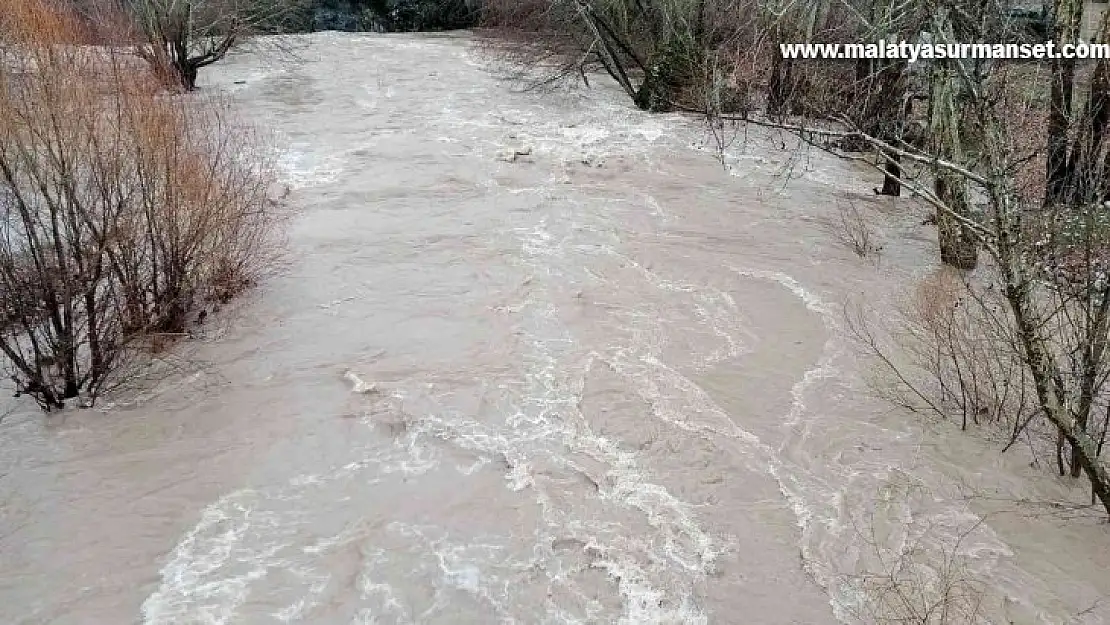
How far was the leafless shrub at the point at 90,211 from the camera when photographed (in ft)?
22.2

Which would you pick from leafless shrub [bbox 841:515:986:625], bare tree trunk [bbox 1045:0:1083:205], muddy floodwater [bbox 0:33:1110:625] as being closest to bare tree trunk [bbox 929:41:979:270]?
muddy floodwater [bbox 0:33:1110:625]

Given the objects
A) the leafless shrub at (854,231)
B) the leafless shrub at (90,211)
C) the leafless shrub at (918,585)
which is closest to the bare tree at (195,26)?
the leafless shrub at (90,211)

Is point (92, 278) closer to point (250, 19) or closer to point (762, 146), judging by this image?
point (762, 146)

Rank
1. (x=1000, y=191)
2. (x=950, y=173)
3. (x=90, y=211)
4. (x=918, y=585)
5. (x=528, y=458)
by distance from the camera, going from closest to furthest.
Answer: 1. (x=1000, y=191)
2. (x=918, y=585)
3. (x=950, y=173)
4. (x=528, y=458)
5. (x=90, y=211)

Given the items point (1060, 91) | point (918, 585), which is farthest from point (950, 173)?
point (1060, 91)

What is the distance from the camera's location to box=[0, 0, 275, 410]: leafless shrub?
6.76 m

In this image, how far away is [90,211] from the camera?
742cm

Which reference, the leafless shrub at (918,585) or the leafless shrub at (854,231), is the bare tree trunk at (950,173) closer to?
the leafless shrub at (854,231)

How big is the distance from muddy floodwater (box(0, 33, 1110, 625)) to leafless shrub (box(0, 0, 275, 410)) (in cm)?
55

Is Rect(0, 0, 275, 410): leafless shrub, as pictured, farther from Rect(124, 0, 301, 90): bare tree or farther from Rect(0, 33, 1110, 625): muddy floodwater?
Rect(124, 0, 301, 90): bare tree

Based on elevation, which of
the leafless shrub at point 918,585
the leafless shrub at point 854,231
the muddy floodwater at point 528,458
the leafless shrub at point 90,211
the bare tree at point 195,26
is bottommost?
the leafless shrub at point 918,585

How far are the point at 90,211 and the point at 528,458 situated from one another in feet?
13.4

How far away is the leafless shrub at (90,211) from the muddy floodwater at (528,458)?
55 centimetres

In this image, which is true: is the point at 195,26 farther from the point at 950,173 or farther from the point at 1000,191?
the point at 1000,191
